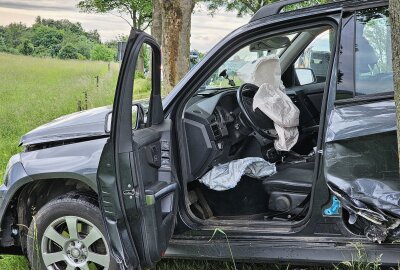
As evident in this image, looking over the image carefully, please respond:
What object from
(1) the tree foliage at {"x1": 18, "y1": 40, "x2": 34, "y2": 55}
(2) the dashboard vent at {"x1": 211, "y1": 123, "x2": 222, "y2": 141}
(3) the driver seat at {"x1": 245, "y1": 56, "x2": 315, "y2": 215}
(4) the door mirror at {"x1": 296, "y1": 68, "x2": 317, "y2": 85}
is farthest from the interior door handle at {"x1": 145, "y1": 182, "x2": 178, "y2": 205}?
(1) the tree foliage at {"x1": 18, "y1": 40, "x2": 34, "y2": 55}

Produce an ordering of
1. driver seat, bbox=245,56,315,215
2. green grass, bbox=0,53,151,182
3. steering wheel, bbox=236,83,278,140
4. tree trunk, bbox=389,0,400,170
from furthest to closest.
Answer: green grass, bbox=0,53,151,182, steering wheel, bbox=236,83,278,140, driver seat, bbox=245,56,315,215, tree trunk, bbox=389,0,400,170

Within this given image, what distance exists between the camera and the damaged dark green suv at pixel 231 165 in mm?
2965

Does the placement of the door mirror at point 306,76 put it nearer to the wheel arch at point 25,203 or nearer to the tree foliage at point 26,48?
the wheel arch at point 25,203

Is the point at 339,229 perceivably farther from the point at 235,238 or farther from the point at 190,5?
the point at 190,5

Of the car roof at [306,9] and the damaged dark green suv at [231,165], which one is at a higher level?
the car roof at [306,9]

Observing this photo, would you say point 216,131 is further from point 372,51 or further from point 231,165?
point 372,51

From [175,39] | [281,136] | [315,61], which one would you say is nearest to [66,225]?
[281,136]

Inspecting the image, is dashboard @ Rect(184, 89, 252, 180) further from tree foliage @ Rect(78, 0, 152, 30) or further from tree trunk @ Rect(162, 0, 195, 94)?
tree foliage @ Rect(78, 0, 152, 30)

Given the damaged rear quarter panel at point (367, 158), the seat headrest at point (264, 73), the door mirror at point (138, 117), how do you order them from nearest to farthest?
the damaged rear quarter panel at point (367, 158)
the door mirror at point (138, 117)
the seat headrest at point (264, 73)

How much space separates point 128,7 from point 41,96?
19.0m

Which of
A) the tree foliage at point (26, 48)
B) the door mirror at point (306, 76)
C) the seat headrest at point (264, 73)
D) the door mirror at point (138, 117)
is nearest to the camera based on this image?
the door mirror at point (138, 117)

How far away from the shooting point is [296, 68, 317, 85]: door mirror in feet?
16.3

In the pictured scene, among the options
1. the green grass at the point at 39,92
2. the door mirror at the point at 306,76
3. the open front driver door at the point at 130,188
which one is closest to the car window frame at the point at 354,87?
the open front driver door at the point at 130,188

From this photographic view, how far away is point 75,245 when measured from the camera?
3.49 m
